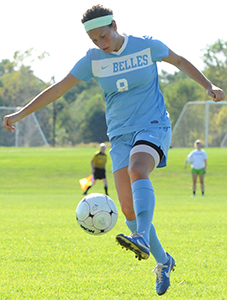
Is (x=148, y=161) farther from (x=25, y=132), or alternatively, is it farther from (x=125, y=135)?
(x=25, y=132)

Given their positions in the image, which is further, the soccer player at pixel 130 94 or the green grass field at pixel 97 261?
the green grass field at pixel 97 261

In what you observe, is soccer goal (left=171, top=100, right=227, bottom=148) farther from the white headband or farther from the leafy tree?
the white headband

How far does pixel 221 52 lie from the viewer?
7975 centimetres

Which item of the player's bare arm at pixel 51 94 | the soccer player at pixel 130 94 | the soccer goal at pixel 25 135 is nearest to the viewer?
the soccer player at pixel 130 94

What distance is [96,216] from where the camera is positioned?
16.2 feet

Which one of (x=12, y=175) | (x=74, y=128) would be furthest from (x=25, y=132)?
(x=74, y=128)

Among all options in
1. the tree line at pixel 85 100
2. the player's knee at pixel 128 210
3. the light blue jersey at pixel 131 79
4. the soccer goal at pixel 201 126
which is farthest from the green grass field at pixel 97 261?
the tree line at pixel 85 100

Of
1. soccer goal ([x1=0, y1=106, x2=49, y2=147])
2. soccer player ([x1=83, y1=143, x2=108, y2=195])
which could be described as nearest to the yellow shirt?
soccer player ([x1=83, y1=143, x2=108, y2=195])

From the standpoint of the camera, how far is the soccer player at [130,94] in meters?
4.21

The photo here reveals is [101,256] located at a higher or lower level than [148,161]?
lower

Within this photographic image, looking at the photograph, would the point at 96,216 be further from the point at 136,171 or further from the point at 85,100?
the point at 85,100

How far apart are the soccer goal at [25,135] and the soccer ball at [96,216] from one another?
40118mm

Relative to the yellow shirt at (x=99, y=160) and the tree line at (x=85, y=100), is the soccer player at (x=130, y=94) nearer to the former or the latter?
the yellow shirt at (x=99, y=160)

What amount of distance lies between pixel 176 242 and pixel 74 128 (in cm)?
7500
